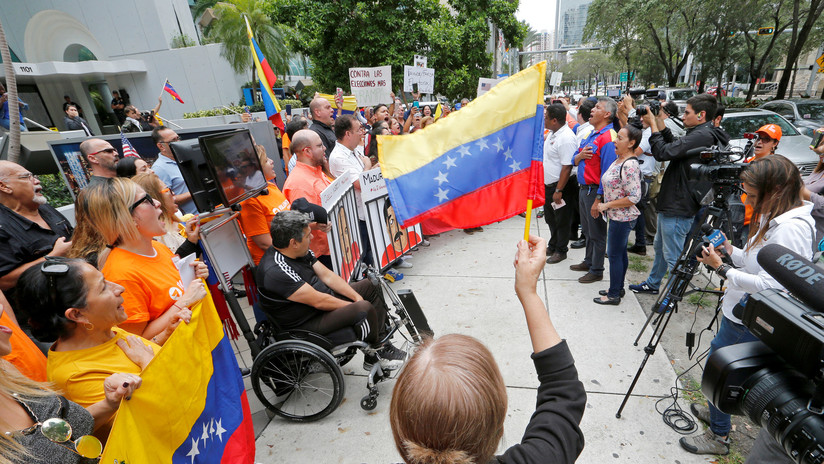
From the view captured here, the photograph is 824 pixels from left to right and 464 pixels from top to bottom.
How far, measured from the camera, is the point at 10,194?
2941 mm

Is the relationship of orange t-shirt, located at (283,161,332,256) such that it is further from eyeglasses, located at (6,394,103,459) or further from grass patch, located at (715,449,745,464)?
grass patch, located at (715,449,745,464)

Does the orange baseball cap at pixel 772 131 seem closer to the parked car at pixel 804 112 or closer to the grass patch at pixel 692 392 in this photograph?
the grass patch at pixel 692 392

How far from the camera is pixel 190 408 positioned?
1.89m

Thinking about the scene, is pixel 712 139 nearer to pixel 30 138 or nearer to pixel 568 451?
pixel 568 451

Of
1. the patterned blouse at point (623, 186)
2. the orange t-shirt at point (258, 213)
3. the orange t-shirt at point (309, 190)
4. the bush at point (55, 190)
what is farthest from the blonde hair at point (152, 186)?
the patterned blouse at point (623, 186)

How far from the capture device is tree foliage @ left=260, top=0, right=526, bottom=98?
44.6 feet

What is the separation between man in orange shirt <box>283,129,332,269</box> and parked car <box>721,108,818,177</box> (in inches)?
312

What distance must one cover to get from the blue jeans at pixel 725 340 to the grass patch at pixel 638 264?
10.1 ft

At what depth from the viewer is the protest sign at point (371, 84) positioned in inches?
320

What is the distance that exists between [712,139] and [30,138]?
9.41 metres

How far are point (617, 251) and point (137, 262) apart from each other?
4.41 m

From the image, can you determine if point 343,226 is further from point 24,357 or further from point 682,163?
point 682,163

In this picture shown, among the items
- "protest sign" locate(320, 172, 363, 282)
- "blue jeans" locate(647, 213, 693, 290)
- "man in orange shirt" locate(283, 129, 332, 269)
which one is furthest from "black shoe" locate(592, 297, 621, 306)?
"man in orange shirt" locate(283, 129, 332, 269)

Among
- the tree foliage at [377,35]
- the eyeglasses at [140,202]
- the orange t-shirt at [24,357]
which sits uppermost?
the tree foliage at [377,35]
